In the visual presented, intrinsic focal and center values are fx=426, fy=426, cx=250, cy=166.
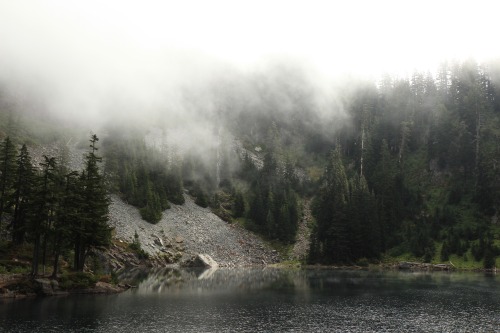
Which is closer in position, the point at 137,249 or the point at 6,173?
the point at 6,173

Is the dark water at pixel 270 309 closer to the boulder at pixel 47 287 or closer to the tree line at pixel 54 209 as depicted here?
the boulder at pixel 47 287

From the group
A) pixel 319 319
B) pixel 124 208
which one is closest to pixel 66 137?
pixel 124 208

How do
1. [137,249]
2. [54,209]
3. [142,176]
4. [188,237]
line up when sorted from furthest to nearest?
[142,176]
[188,237]
[137,249]
[54,209]

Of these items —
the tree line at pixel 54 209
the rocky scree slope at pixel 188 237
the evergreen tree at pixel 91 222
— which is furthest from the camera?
the rocky scree slope at pixel 188 237

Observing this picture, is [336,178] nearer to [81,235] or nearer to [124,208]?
[124,208]

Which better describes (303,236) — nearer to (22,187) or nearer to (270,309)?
(270,309)

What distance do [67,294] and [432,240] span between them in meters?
117

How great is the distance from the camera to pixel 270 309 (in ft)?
205

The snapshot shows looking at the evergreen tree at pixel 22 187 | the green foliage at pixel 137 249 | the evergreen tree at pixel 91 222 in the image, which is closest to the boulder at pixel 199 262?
the green foliage at pixel 137 249

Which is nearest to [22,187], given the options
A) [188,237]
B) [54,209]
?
[54,209]

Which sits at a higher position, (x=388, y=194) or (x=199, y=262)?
(x=388, y=194)

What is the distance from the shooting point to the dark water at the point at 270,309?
50406 mm

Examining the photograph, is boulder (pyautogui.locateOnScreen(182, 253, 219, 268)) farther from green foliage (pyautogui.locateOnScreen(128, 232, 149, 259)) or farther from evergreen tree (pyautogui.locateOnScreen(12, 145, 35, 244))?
evergreen tree (pyautogui.locateOnScreen(12, 145, 35, 244))

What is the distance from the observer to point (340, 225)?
5920 inches
